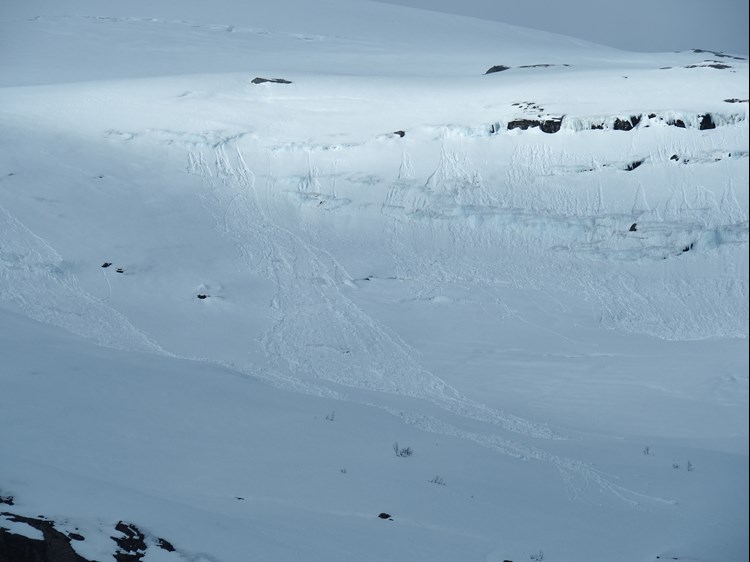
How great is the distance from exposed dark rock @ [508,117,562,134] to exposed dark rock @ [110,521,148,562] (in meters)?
16.8

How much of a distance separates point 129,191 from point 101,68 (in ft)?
47.1

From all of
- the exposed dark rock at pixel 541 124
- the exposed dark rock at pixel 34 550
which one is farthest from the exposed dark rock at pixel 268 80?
the exposed dark rock at pixel 34 550

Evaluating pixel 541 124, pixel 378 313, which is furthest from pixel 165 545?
pixel 541 124

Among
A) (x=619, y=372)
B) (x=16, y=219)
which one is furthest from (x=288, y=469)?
(x=16, y=219)

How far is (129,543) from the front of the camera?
25.0 feet

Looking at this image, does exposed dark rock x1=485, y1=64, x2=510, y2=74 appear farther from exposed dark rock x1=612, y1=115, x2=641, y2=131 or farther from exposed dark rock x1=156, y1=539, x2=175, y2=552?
exposed dark rock x1=156, y1=539, x2=175, y2=552

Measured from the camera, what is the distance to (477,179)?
21.3 m

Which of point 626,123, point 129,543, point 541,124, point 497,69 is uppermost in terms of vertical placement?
point 497,69

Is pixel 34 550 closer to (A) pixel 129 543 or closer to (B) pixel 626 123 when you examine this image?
(A) pixel 129 543

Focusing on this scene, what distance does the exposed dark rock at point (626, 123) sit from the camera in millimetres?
21769

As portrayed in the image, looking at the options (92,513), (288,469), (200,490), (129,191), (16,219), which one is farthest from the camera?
(129,191)

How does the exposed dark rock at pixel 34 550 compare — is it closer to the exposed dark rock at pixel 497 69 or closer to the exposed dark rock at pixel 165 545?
the exposed dark rock at pixel 165 545

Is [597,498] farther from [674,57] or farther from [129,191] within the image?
[674,57]

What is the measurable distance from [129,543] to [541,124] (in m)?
17.2
